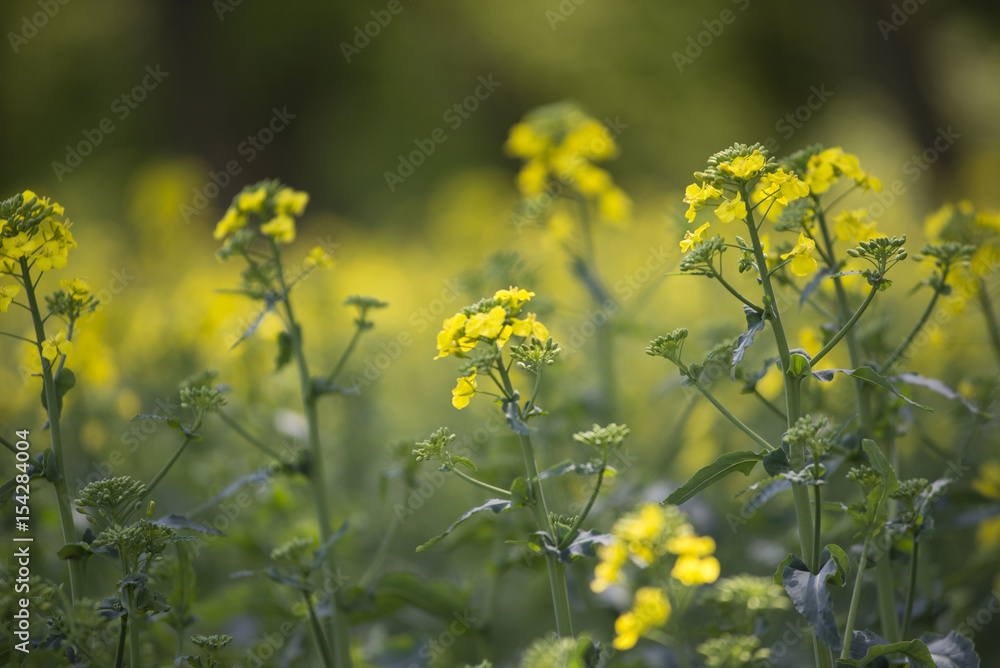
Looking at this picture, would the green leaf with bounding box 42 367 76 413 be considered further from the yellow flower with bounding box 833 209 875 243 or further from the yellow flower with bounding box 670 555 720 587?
the yellow flower with bounding box 833 209 875 243

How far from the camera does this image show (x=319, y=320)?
4.96 meters

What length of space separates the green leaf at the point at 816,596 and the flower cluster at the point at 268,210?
182 centimetres

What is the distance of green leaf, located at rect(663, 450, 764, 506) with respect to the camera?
66.4 inches

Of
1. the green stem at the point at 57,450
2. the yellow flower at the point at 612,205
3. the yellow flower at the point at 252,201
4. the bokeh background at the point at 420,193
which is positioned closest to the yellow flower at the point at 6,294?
the green stem at the point at 57,450

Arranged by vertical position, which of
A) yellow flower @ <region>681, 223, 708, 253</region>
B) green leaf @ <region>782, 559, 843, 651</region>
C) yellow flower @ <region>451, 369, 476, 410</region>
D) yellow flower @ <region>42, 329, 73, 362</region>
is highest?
yellow flower @ <region>681, 223, 708, 253</region>

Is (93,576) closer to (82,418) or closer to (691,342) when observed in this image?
(82,418)

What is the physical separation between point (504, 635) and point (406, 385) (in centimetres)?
307

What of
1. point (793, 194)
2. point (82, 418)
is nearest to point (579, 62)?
point (82, 418)

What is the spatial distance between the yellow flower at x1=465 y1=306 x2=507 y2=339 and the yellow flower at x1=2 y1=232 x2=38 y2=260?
1251 mm

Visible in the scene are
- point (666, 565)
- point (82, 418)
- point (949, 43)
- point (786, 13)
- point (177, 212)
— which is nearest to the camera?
point (666, 565)

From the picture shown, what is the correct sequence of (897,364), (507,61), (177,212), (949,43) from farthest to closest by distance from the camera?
(507,61) < (949,43) < (177,212) < (897,364)

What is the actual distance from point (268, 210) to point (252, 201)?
3.6 inches

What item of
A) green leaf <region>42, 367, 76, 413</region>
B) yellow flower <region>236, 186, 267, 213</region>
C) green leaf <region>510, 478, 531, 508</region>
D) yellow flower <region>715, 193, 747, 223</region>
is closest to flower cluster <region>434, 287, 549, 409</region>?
green leaf <region>510, 478, 531, 508</region>

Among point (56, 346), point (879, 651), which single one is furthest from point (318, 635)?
point (879, 651)
